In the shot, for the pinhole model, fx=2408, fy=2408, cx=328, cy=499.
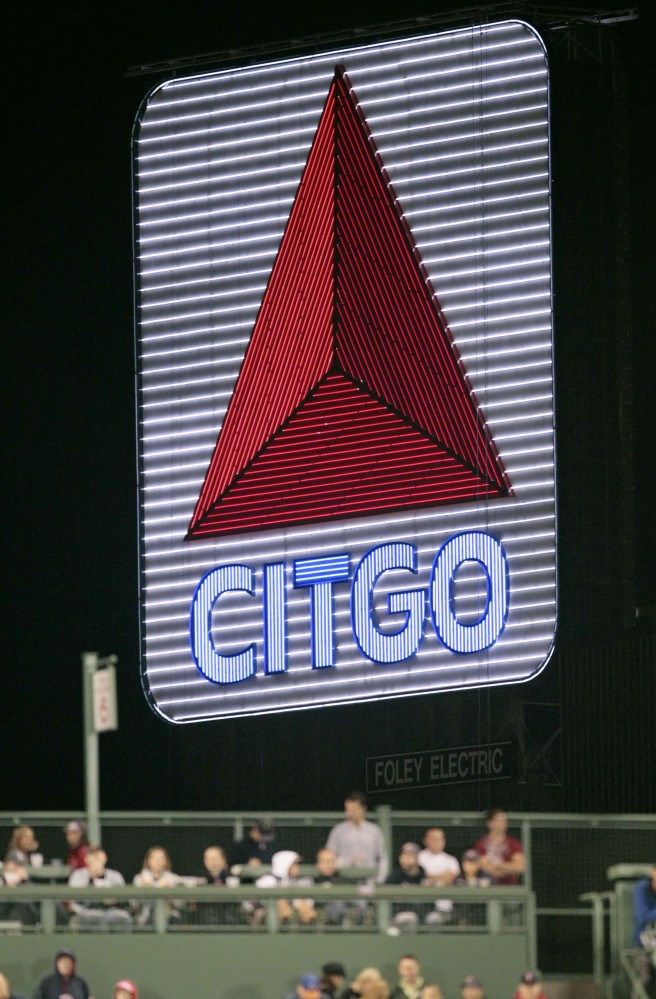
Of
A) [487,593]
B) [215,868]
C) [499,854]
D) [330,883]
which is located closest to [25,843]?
[215,868]

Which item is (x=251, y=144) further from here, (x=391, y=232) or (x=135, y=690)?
(x=135, y=690)

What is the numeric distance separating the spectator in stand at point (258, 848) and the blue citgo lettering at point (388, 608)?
12.3 feet

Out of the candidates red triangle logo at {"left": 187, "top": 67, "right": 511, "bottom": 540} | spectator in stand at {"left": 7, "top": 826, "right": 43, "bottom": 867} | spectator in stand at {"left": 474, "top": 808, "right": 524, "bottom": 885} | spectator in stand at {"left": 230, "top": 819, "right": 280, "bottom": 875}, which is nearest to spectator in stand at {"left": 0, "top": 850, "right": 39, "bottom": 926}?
spectator in stand at {"left": 7, "top": 826, "right": 43, "bottom": 867}

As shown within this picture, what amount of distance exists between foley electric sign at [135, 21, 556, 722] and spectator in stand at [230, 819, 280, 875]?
11.9 ft

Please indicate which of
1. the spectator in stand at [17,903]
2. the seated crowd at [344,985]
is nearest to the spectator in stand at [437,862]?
the seated crowd at [344,985]

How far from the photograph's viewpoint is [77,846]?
54.0 feet

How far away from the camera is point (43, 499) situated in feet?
74.7

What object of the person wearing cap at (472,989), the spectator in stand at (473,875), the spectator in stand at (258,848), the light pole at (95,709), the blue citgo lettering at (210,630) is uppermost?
the blue citgo lettering at (210,630)

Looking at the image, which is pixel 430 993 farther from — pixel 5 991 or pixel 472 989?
pixel 5 991

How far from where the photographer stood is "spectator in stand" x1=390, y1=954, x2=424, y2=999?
14.5 m

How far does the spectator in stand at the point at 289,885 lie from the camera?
15156 millimetres

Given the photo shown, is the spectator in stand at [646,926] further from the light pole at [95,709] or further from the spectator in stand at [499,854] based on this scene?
the light pole at [95,709]

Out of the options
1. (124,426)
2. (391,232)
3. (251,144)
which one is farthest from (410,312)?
(124,426)

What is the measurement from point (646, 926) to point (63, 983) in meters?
3.59
